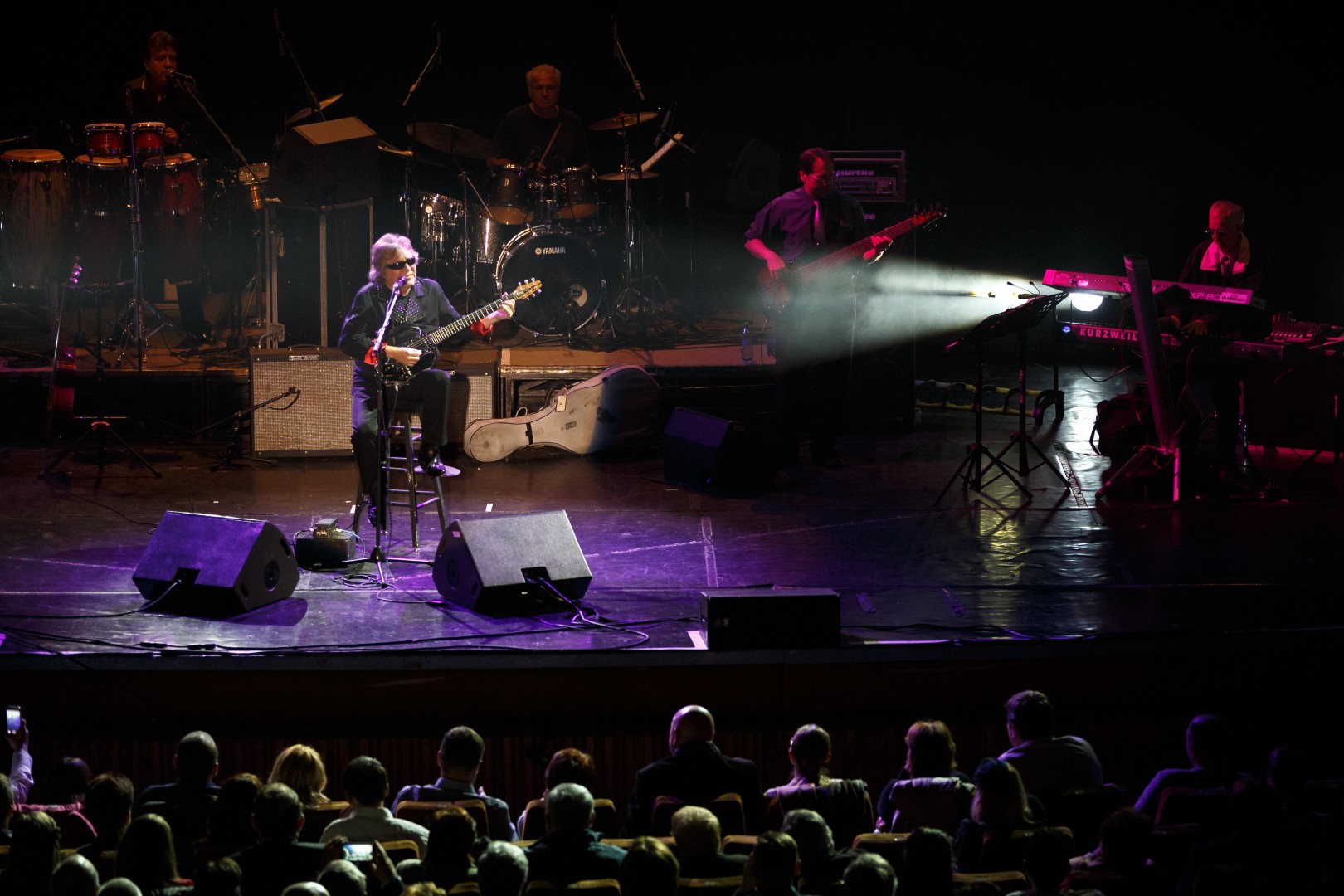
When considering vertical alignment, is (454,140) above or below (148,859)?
above

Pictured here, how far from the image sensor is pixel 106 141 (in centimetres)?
1084

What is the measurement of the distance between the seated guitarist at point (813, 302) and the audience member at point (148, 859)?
6194mm

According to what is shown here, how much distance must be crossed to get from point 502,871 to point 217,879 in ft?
2.36

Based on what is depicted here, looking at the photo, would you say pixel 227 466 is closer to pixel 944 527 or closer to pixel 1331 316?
pixel 944 527

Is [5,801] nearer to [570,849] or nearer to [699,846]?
[570,849]

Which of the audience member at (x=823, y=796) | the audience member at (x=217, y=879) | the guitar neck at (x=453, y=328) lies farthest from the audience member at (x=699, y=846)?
the guitar neck at (x=453, y=328)

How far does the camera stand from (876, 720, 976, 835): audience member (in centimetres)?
438

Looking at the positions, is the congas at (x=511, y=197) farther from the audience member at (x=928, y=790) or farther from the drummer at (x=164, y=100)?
the audience member at (x=928, y=790)

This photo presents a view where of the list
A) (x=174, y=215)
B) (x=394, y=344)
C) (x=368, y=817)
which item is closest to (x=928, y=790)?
(x=368, y=817)

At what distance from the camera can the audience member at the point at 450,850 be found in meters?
3.65

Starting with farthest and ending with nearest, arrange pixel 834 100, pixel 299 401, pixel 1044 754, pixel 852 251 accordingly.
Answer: pixel 834 100 → pixel 299 401 → pixel 852 251 → pixel 1044 754

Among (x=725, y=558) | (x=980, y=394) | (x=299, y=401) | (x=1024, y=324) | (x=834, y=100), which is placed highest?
(x=834, y=100)

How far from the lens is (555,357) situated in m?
11.0

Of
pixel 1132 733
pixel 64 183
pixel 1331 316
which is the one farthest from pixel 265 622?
pixel 1331 316
